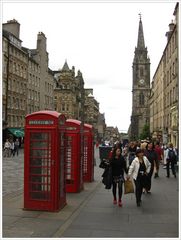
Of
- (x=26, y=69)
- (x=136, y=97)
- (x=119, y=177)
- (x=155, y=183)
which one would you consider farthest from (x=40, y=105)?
(x=136, y=97)

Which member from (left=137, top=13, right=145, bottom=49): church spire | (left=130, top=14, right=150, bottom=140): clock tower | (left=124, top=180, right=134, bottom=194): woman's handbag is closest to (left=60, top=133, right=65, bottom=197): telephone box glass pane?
(left=124, top=180, right=134, bottom=194): woman's handbag

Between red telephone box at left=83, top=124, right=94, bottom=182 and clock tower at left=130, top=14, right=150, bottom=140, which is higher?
clock tower at left=130, top=14, right=150, bottom=140

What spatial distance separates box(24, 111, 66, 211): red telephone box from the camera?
31.4 ft

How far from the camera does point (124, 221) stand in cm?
855

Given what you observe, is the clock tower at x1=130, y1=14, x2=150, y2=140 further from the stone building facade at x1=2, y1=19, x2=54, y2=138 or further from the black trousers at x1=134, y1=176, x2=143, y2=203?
the black trousers at x1=134, y1=176, x2=143, y2=203

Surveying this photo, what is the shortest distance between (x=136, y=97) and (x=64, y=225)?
412 ft

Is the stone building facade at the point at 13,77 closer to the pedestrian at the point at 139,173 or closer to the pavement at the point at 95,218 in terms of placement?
the pavement at the point at 95,218

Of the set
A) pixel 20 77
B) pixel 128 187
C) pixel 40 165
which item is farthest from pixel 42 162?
pixel 20 77

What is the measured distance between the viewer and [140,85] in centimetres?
13200

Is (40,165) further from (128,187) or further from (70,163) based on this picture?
(70,163)

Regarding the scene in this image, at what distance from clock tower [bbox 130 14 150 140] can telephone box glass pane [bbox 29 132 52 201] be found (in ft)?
395

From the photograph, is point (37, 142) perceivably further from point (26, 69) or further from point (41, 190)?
point (26, 69)

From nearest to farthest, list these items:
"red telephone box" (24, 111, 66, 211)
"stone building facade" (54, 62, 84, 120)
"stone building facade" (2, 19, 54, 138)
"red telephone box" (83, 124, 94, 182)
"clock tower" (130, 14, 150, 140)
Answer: "red telephone box" (24, 111, 66, 211) < "red telephone box" (83, 124, 94, 182) < "stone building facade" (2, 19, 54, 138) < "stone building facade" (54, 62, 84, 120) < "clock tower" (130, 14, 150, 140)

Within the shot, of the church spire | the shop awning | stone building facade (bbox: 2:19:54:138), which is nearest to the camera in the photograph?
the shop awning
